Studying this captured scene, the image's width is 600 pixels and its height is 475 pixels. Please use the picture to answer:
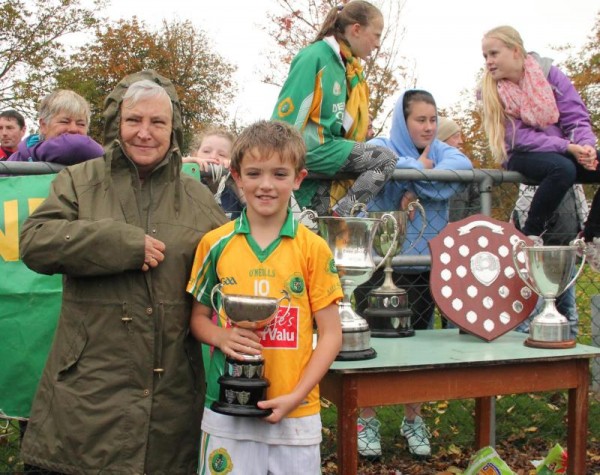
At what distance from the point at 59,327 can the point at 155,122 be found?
0.77m

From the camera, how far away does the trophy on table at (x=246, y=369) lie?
218cm

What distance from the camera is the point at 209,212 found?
2.64 m

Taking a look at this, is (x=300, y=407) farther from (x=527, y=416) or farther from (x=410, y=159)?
(x=527, y=416)

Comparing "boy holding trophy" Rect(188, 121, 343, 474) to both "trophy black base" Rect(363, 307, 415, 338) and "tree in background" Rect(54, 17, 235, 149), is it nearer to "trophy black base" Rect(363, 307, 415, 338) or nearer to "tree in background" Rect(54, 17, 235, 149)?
"trophy black base" Rect(363, 307, 415, 338)

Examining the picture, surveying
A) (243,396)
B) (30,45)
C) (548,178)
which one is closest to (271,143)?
(243,396)

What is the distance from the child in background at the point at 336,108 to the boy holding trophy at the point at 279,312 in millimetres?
1094

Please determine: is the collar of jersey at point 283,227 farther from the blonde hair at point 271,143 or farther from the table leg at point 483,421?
the table leg at point 483,421

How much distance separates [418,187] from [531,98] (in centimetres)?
85

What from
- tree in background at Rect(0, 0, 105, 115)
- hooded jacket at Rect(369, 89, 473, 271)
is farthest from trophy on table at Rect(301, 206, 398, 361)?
tree in background at Rect(0, 0, 105, 115)

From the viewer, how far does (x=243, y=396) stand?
2.20 m

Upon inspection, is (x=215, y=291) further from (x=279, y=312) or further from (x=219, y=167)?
(x=219, y=167)

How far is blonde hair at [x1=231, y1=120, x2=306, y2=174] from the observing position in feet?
7.68

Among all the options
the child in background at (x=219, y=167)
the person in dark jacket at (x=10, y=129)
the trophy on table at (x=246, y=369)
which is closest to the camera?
the trophy on table at (x=246, y=369)

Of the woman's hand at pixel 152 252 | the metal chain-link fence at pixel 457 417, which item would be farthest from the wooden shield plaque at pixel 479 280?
the woman's hand at pixel 152 252
